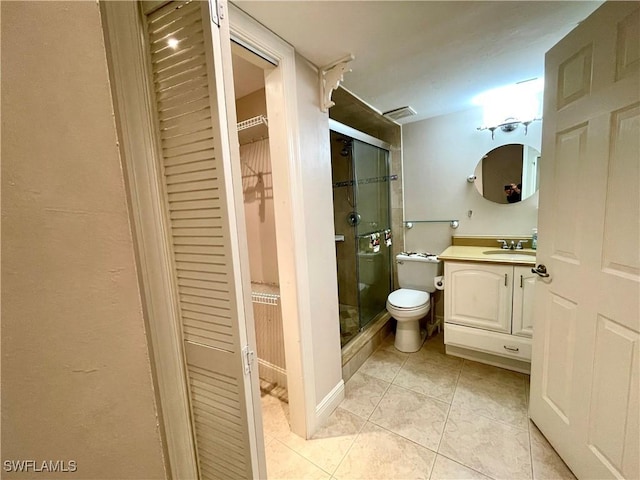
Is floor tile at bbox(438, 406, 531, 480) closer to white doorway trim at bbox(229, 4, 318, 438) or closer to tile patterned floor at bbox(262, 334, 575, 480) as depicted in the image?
tile patterned floor at bbox(262, 334, 575, 480)

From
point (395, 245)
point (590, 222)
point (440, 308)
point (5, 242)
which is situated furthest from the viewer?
point (395, 245)

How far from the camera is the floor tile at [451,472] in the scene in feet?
3.99

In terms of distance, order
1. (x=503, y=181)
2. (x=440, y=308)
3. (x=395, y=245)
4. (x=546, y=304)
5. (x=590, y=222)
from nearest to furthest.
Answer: (x=590, y=222) < (x=546, y=304) < (x=503, y=181) < (x=440, y=308) < (x=395, y=245)

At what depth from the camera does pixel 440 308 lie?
2643 millimetres

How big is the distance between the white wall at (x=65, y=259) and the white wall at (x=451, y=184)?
2.62 m

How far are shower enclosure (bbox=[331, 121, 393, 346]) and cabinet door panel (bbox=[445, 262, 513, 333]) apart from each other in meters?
0.74

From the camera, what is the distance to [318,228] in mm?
1521

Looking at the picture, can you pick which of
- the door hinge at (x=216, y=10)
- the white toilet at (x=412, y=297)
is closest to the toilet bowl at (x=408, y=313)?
the white toilet at (x=412, y=297)

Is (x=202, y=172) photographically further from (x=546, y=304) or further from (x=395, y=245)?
(x=395, y=245)

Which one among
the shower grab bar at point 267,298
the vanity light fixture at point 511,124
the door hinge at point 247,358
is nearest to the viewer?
the door hinge at point 247,358

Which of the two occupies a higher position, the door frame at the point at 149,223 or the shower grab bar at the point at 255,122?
the shower grab bar at the point at 255,122

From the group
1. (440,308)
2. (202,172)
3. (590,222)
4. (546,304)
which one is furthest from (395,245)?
(202,172)

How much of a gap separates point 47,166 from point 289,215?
1.00 meters

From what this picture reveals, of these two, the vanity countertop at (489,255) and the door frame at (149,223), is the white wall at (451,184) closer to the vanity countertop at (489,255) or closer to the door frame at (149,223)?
the vanity countertop at (489,255)
